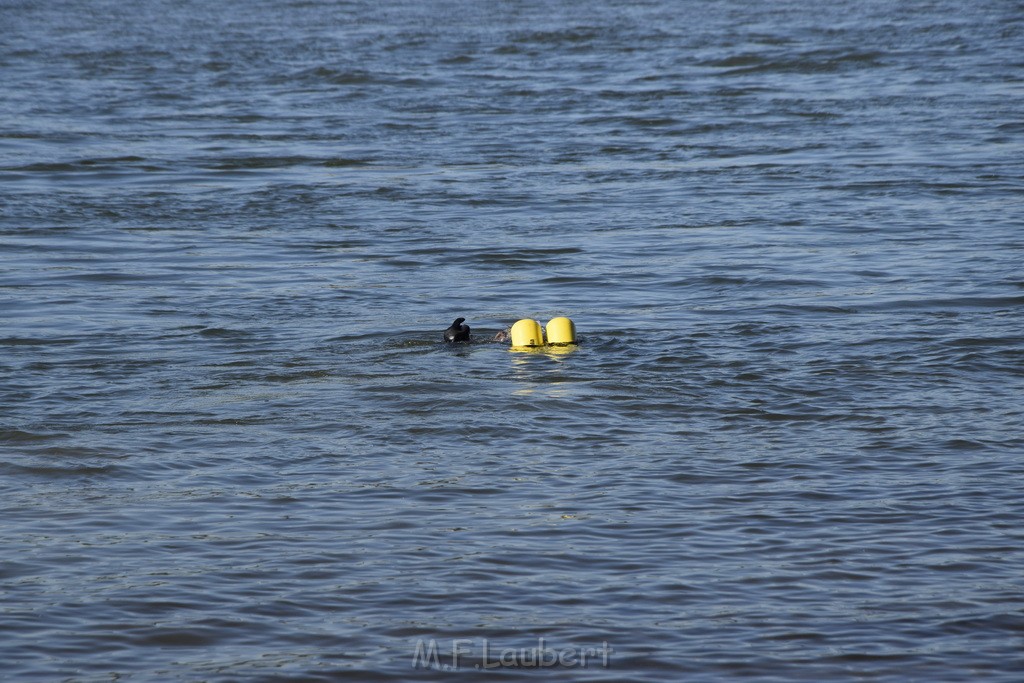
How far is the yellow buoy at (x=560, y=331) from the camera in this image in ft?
36.0

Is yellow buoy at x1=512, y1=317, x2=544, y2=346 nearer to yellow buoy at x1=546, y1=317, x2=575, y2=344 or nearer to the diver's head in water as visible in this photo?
yellow buoy at x1=546, y1=317, x2=575, y2=344

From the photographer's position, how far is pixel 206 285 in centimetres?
1345

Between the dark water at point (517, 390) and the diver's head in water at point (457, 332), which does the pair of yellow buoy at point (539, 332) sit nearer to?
the dark water at point (517, 390)

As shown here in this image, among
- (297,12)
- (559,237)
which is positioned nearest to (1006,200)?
(559,237)

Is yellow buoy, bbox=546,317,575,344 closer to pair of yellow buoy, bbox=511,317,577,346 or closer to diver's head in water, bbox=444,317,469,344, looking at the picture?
pair of yellow buoy, bbox=511,317,577,346

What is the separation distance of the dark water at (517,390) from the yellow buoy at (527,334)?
185 millimetres

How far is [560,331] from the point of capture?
11.0 meters

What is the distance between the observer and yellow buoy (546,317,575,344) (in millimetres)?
10969

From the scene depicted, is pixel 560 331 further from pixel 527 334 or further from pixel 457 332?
pixel 457 332

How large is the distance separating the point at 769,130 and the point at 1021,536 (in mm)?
15731

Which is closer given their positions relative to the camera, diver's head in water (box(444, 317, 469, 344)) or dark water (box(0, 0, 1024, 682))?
dark water (box(0, 0, 1024, 682))

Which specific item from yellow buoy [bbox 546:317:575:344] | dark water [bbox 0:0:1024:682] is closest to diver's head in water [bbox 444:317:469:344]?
dark water [bbox 0:0:1024:682]

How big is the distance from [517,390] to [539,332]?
114cm

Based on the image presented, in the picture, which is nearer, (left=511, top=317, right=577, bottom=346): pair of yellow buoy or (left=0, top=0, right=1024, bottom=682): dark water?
(left=0, top=0, right=1024, bottom=682): dark water
